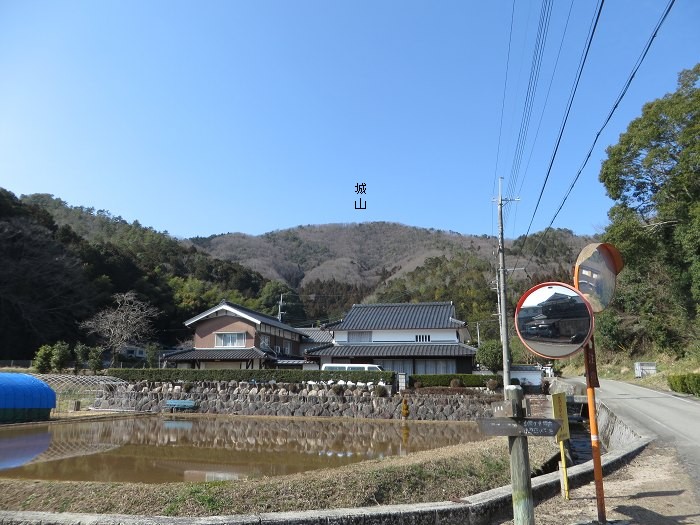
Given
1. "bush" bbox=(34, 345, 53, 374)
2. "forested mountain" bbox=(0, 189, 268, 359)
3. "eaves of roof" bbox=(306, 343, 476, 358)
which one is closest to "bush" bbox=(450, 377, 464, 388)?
"eaves of roof" bbox=(306, 343, 476, 358)

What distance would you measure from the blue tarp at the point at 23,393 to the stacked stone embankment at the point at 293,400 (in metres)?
7.03

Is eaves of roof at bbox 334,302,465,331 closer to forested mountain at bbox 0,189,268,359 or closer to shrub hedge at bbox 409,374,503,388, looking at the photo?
shrub hedge at bbox 409,374,503,388

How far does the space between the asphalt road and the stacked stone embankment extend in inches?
249

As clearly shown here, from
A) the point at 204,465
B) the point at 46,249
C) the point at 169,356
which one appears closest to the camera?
the point at 204,465

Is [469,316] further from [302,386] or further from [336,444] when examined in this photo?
[336,444]

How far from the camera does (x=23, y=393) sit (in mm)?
17609

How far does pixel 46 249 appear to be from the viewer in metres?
42.9

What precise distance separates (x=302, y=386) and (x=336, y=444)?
1083cm

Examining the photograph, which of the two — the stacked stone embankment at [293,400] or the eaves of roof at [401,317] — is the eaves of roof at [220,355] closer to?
the eaves of roof at [401,317]

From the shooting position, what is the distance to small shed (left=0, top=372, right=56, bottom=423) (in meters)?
17.1

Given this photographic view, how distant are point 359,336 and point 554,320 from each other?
29669 millimetres

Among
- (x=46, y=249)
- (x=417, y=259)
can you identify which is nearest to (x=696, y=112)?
(x=46, y=249)

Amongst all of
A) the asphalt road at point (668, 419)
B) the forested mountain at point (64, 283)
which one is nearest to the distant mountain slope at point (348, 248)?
the forested mountain at point (64, 283)

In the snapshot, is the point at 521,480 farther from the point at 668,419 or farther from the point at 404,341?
the point at 404,341
